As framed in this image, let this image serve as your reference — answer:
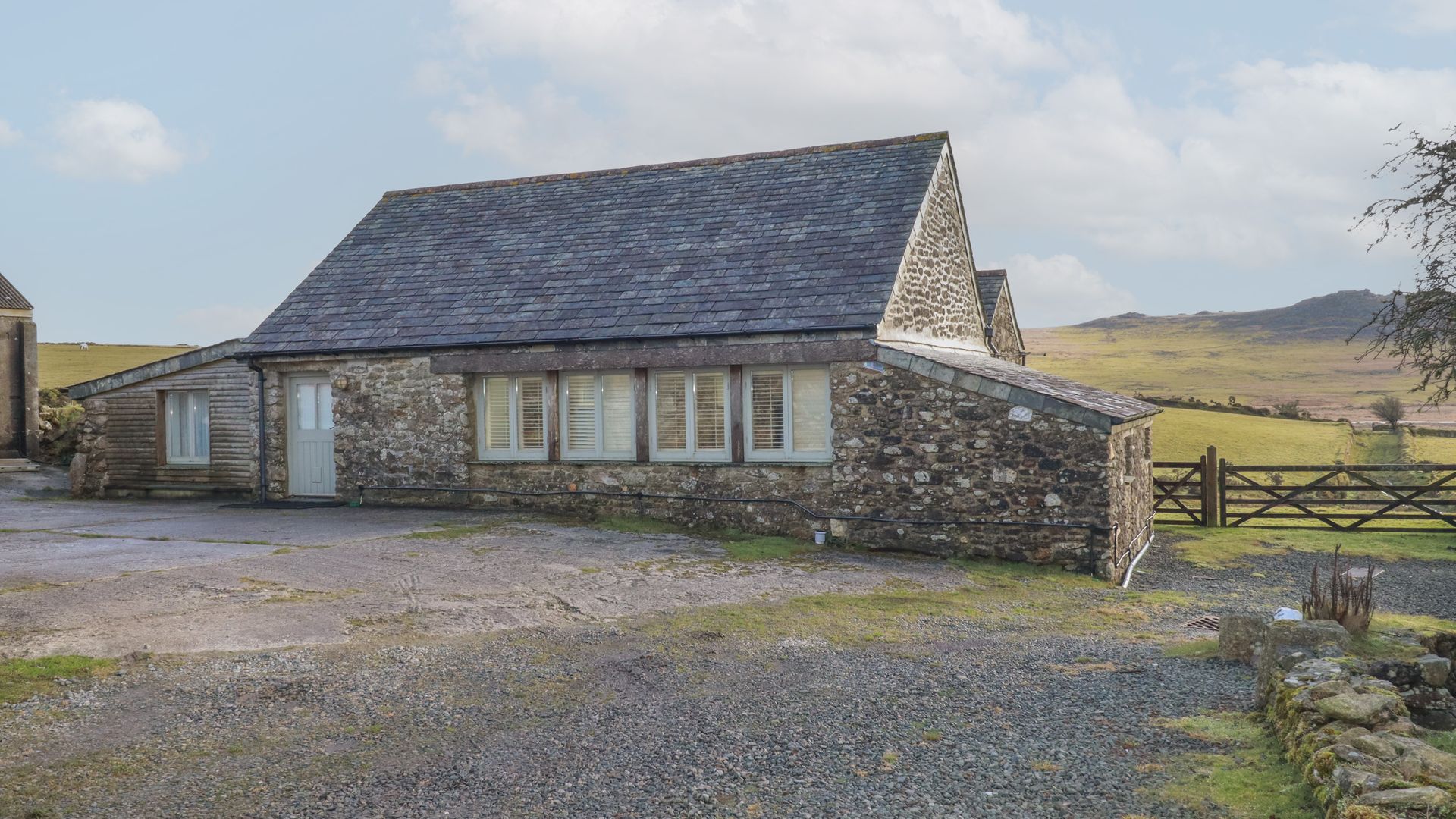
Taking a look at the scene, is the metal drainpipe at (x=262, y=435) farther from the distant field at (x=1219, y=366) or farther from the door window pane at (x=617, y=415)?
the distant field at (x=1219, y=366)

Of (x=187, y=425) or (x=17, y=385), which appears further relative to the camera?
(x=17, y=385)

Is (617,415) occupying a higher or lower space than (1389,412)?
higher

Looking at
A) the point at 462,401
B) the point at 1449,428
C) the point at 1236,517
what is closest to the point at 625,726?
the point at 462,401

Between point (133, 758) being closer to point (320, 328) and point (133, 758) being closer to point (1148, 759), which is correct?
point (1148, 759)

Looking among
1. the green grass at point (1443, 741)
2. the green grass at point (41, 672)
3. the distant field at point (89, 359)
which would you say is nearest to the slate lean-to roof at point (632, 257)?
the green grass at point (1443, 741)

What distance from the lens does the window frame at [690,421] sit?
51.0ft

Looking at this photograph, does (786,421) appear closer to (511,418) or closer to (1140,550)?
(511,418)

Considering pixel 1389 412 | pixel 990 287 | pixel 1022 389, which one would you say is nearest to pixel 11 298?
pixel 990 287

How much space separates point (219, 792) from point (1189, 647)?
24.0 ft

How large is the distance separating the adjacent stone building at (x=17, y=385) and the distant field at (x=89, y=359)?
48.8 feet

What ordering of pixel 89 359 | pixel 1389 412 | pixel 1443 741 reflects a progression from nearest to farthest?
pixel 1443 741, pixel 1389 412, pixel 89 359

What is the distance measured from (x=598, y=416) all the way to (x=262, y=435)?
6753 mm

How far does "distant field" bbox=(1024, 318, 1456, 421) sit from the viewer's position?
3184 inches

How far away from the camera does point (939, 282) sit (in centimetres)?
1794
